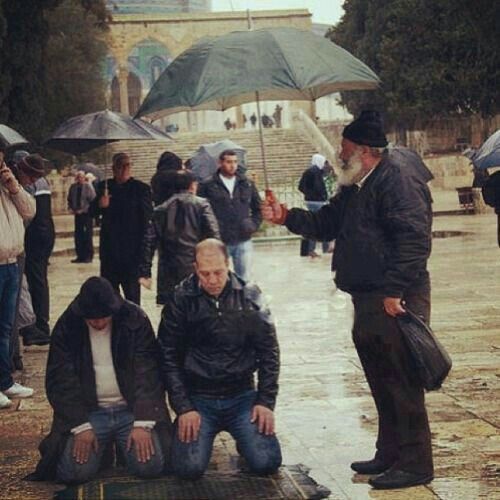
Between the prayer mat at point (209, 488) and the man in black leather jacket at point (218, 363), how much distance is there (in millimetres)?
84

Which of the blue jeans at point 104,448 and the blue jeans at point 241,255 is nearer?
the blue jeans at point 104,448

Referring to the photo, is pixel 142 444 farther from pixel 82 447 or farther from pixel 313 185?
pixel 313 185

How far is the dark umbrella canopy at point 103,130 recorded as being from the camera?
37.3 feet

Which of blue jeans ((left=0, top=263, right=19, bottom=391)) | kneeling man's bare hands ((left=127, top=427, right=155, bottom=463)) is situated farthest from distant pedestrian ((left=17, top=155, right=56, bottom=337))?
kneeling man's bare hands ((left=127, top=427, right=155, bottom=463))

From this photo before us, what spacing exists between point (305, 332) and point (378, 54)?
2606 centimetres

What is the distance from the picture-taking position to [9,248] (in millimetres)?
7578

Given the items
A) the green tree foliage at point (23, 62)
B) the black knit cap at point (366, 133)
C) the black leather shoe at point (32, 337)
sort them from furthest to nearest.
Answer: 1. the green tree foliage at point (23, 62)
2. the black leather shoe at point (32, 337)
3. the black knit cap at point (366, 133)

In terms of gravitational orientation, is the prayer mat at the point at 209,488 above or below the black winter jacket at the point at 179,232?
below

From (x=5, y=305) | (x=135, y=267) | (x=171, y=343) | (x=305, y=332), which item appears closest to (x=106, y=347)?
(x=171, y=343)

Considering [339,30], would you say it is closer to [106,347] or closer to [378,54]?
[378,54]

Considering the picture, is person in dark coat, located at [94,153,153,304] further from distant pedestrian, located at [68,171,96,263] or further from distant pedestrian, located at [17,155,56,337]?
distant pedestrian, located at [68,171,96,263]

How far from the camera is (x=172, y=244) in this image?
8.49 m

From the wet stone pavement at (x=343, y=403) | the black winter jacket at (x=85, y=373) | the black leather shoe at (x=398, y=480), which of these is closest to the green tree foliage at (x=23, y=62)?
the wet stone pavement at (x=343, y=403)

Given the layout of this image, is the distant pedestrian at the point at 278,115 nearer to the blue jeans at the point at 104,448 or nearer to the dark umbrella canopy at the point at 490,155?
the dark umbrella canopy at the point at 490,155
